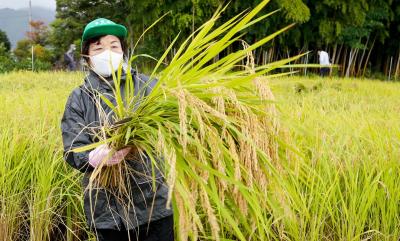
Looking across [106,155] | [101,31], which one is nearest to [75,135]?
[106,155]

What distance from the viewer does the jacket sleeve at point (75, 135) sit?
1.48 metres

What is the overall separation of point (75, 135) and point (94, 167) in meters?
0.17

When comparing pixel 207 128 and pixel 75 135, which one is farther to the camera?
pixel 75 135

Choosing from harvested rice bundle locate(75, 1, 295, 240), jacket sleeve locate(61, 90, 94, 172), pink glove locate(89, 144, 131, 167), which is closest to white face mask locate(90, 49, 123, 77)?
jacket sleeve locate(61, 90, 94, 172)

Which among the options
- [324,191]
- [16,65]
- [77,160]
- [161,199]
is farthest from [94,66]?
[16,65]

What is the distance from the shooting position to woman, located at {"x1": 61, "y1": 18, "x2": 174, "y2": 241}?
1540 millimetres

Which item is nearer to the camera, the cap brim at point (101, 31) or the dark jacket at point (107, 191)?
the dark jacket at point (107, 191)

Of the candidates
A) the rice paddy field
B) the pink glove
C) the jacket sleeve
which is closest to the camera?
the pink glove

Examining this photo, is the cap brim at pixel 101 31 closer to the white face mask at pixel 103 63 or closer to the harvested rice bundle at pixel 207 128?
the white face mask at pixel 103 63

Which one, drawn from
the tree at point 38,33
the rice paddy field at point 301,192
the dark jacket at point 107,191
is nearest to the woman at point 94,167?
the dark jacket at point 107,191

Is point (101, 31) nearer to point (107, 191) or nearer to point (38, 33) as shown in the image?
point (107, 191)

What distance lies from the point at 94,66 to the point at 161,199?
57 centimetres

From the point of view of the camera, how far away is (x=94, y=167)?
4.80ft

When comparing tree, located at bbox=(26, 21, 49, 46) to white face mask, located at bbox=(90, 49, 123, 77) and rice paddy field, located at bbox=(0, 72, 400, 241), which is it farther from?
white face mask, located at bbox=(90, 49, 123, 77)
